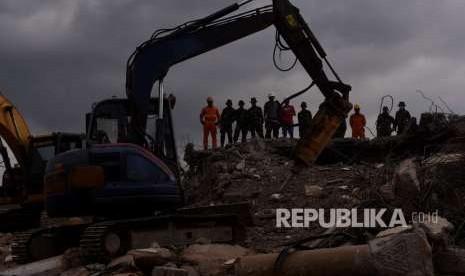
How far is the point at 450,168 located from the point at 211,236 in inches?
136

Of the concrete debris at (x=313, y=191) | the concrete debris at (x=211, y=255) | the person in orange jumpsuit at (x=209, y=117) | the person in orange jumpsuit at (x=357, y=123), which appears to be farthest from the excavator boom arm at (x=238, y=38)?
the person in orange jumpsuit at (x=357, y=123)

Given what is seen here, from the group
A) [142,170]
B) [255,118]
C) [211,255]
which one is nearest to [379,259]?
[211,255]

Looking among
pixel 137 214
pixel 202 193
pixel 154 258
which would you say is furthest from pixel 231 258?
pixel 202 193

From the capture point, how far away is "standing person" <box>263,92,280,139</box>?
62.1 ft

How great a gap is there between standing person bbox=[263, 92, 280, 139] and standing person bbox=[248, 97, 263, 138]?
0.76 feet

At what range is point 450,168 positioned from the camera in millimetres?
8539

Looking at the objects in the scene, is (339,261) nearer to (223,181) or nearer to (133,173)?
(133,173)

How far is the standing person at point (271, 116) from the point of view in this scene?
1892cm

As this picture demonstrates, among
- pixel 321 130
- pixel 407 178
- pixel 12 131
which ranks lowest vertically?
pixel 407 178

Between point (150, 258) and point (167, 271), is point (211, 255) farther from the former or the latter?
point (167, 271)

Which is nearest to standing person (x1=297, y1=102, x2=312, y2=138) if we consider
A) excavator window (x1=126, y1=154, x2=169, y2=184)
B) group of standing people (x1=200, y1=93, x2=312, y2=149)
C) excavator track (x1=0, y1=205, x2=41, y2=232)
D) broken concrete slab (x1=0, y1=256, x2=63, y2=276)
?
group of standing people (x1=200, y1=93, x2=312, y2=149)

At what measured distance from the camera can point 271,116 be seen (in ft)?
62.5

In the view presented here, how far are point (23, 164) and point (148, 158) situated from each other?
21.4 ft

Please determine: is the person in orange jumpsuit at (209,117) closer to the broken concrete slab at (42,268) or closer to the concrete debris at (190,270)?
the broken concrete slab at (42,268)
